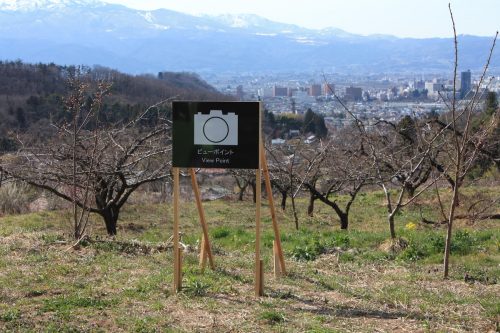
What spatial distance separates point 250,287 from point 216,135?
68.1 inches

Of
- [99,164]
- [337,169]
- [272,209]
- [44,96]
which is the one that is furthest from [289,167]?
[44,96]

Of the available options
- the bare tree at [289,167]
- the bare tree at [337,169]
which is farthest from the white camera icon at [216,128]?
the bare tree at [337,169]

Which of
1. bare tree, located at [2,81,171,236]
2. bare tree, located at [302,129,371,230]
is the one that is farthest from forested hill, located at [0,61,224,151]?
bare tree, located at [302,129,371,230]

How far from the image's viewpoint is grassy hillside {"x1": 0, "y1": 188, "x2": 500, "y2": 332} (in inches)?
212

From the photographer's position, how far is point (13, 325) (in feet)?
17.0

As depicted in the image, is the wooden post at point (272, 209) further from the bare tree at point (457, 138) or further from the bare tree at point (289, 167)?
the bare tree at point (289, 167)

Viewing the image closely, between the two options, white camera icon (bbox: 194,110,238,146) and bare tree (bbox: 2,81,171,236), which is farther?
bare tree (bbox: 2,81,171,236)

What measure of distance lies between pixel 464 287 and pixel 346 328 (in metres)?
2.22

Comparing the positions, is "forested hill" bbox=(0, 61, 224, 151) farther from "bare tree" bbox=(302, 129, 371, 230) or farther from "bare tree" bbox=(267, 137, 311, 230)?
"bare tree" bbox=(302, 129, 371, 230)

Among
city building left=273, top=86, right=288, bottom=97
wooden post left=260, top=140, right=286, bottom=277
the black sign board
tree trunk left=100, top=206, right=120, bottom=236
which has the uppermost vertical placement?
city building left=273, top=86, right=288, bottom=97

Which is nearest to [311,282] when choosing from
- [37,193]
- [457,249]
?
[457,249]

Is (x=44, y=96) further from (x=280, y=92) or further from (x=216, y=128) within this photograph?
(x=216, y=128)

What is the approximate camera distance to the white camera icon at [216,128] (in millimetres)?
6164

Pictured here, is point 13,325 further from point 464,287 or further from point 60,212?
point 60,212
